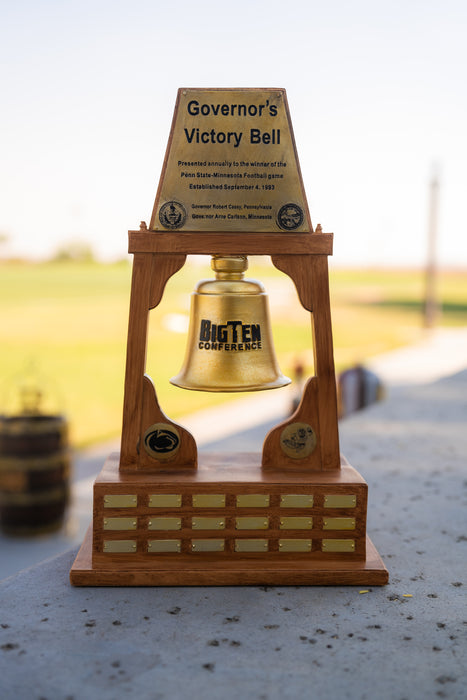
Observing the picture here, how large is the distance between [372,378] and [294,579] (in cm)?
→ 494

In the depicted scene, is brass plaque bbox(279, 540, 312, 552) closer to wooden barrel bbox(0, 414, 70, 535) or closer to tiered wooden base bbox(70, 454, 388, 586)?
tiered wooden base bbox(70, 454, 388, 586)

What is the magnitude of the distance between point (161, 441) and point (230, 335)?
20.1 inches

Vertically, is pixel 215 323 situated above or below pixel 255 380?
above

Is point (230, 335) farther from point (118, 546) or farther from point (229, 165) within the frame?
point (118, 546)

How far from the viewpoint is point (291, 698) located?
1870 mm

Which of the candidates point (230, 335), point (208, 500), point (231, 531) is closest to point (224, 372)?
point (230, 335)

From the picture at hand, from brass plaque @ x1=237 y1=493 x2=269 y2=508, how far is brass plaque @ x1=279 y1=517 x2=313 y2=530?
0.09 meters

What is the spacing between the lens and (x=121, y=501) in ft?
8.39

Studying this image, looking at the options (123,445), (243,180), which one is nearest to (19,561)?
(123,445)

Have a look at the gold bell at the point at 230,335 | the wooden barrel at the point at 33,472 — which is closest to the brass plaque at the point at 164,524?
the gold bell at the point at 230,335

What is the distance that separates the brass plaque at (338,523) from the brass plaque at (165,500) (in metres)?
0.57

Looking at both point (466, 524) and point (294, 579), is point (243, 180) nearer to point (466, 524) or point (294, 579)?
point (294, 579)

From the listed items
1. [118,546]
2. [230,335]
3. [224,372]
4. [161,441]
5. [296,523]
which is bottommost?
[118,546]

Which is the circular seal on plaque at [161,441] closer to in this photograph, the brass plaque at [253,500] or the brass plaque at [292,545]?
the brass plaque at [253,500]
